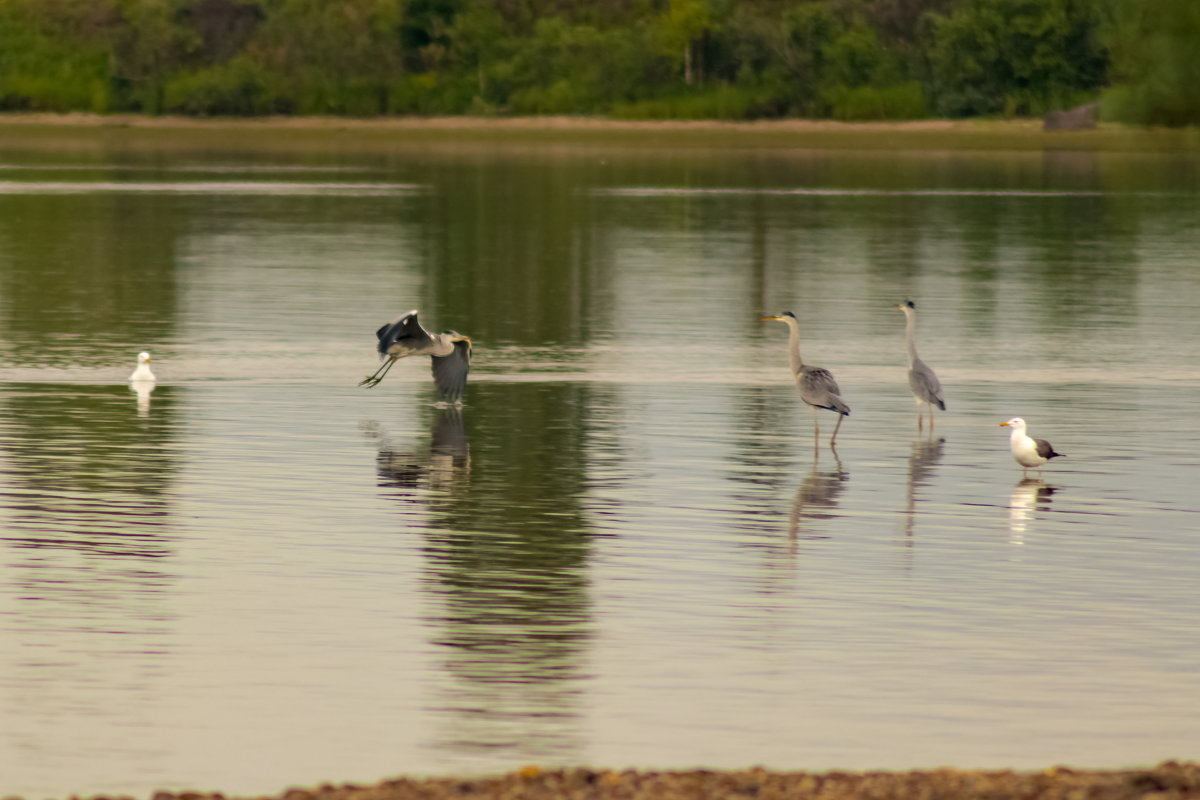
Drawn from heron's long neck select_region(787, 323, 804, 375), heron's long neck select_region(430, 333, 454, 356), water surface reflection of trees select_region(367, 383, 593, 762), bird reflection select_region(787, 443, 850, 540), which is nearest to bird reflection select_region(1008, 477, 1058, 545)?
bird reflection select_region(787, 443, 850, 540)

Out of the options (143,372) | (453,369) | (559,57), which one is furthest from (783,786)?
(559,57)

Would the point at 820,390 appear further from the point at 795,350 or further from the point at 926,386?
the point at 926,386

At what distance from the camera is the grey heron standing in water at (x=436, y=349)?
62.5ft

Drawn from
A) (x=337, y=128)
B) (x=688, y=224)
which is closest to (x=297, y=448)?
(x=688, y=224)

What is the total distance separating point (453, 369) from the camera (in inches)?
813

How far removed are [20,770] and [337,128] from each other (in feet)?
460

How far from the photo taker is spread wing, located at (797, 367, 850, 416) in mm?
18781

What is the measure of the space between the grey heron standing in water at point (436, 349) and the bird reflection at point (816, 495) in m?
3.85

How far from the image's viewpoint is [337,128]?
14725 cm

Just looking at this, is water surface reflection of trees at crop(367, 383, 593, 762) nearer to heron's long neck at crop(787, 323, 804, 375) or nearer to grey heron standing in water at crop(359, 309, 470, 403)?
grey heron standing in water at crop(359, 309, 470, 403)

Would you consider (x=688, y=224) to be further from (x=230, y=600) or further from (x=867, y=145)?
(x=867, y=145)

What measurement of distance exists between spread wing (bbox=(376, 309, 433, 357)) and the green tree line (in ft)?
366

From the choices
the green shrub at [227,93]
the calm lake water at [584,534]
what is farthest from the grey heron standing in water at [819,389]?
the green shrub at [227,93]

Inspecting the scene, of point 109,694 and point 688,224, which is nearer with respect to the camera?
point 109,694
